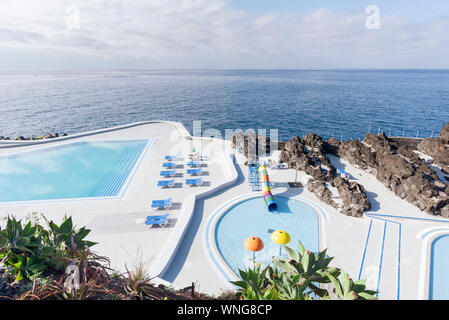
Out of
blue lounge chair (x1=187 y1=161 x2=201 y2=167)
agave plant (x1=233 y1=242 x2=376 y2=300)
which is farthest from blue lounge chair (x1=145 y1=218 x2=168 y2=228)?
agave plant (x1=233 y1=242 x2=376 y2=300)

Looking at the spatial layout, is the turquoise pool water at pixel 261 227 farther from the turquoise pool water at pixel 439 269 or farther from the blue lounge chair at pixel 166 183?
the blue lounge chair at pixel 166 183

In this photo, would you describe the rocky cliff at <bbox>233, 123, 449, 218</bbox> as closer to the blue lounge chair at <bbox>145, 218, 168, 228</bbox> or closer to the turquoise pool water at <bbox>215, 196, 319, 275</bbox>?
the turquoise pool water at <bbox>215, 196, 319, 275</bbox>

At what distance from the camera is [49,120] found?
56375 millimetres

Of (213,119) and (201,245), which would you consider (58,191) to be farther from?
(213,119)

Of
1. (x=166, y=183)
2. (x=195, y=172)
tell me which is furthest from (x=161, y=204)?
(x=195, y=172)

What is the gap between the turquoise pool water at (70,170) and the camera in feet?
57.9

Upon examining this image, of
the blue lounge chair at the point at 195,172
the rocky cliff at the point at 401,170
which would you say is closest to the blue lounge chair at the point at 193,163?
the blue lounge chair at the point at 195,172

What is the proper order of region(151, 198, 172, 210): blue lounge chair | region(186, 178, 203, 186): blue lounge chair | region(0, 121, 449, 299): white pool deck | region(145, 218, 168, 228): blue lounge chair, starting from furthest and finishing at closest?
1. region(186, 178, 203, 186): blue lounge chair
2. region(151, 198, 172, 210): blue lounge chair
3. region(145, 218, 168, 228): blue lounge chair
4. region(0, 121, 449, 299): white pool deck

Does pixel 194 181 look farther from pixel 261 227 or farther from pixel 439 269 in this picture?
pixel 439 269

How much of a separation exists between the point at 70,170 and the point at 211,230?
1657 cm

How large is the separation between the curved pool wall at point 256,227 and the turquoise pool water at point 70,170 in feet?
30.2

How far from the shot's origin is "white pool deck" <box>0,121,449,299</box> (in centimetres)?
1021

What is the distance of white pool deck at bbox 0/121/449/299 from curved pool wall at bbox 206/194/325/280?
0.35 metres
